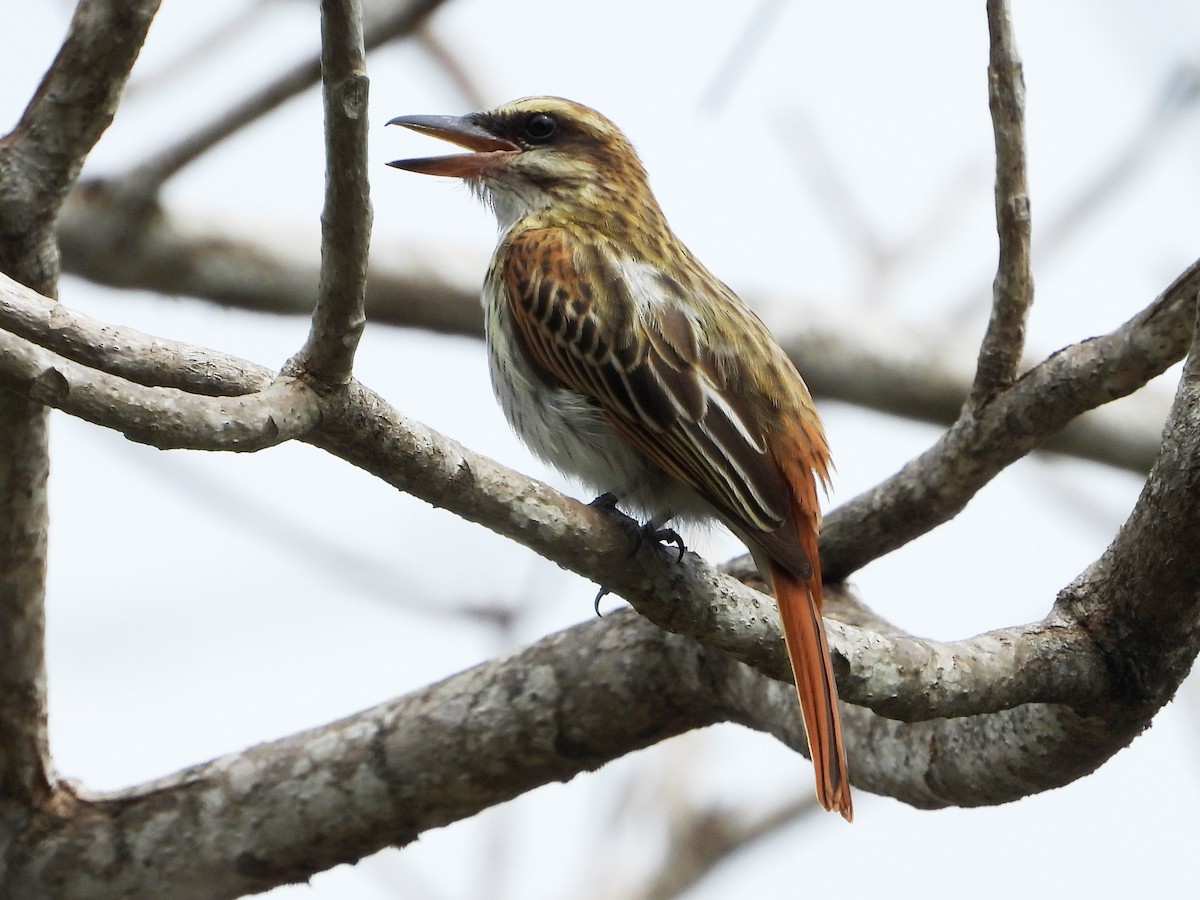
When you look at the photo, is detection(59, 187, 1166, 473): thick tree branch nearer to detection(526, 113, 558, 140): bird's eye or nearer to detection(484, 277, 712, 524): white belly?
detection(526, 113, 558, 140): bird's eye

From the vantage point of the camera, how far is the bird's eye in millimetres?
5578

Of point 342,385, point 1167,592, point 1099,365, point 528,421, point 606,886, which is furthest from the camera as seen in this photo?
point 606,886

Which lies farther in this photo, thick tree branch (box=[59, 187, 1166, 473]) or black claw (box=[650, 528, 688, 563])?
thick tree branch (box=[59, 187, 1166, 473])

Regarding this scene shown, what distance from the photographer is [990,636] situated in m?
3.66

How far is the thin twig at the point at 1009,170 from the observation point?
396cm

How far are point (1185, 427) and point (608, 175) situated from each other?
279 cm

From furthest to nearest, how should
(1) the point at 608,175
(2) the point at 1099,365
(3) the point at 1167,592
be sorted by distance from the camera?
(1) the point at 608,175 → (2) the point at 1099,365 → (3) the point at 1167,592

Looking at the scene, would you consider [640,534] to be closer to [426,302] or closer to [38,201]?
[38,201]

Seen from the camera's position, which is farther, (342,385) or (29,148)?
(29,148)

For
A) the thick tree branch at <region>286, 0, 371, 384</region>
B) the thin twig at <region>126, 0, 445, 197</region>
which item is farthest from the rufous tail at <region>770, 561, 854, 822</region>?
the thin twig at <region>126, 0, 445, 197</region>

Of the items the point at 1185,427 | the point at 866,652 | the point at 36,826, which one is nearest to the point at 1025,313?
the point at 1185,427

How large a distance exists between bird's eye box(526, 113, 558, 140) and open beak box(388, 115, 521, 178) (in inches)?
3.9

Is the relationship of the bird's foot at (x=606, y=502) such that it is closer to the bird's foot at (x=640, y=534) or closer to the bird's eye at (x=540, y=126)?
the bird's foot at (x=640, y=534)

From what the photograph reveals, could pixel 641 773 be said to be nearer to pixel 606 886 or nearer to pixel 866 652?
pixel 606 886
